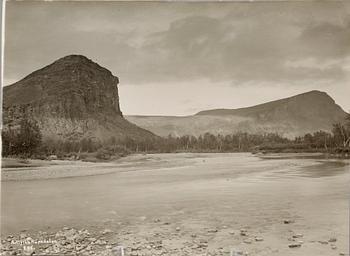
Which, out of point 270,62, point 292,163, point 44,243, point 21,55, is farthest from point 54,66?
point 292,163

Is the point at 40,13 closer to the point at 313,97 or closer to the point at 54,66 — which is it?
the point at 54,66

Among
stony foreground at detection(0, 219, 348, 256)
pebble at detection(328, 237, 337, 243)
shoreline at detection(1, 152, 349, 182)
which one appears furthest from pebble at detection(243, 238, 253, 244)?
shoreline at detection(1, 152, 349, 182)

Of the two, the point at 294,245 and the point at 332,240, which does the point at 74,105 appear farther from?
the point at 332,240

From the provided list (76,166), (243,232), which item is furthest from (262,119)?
(76,166)

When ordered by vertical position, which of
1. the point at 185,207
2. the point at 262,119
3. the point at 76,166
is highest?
the point at 262,119

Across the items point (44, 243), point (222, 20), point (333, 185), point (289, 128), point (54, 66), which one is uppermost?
point (222, 20)

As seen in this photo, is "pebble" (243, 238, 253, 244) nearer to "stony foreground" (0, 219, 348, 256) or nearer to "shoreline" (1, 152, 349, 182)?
"stony foreground" (0, 219, 348, 256)
